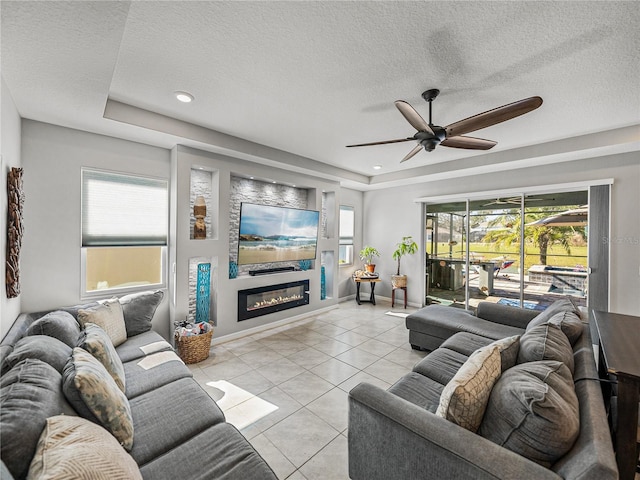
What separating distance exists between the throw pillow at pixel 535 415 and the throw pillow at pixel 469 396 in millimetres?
40

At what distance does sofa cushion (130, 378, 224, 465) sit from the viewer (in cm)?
140

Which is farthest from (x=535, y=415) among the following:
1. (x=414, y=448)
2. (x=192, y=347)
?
(x=192, y=347)

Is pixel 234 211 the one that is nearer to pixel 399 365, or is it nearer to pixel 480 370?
pixel 399 365

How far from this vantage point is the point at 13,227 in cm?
224

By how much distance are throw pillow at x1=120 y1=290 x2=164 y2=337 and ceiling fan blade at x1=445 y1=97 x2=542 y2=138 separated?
3.31 meters

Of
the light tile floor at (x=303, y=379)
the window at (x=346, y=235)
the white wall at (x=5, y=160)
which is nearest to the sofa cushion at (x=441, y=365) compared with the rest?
the light tile floor at (x=303, y=379)

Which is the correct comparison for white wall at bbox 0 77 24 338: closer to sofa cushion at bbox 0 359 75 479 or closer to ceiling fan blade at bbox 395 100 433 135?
sofa cushion at bbox 0 359 75 479

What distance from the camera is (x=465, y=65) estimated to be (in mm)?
2100

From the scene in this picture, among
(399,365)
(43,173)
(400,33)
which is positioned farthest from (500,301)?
(43,173)

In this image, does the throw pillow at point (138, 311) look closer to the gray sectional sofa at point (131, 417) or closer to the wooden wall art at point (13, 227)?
the gray sectional sofa at point (131, 417)

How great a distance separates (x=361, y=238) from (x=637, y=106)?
467cm

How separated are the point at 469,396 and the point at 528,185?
4.39 meters

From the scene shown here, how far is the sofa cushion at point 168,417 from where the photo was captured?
140cm

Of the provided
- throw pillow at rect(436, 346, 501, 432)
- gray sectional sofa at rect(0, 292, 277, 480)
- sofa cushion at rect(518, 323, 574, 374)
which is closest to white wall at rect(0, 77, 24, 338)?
gray sectional sofa at rect(0, 292, 277, 480)
